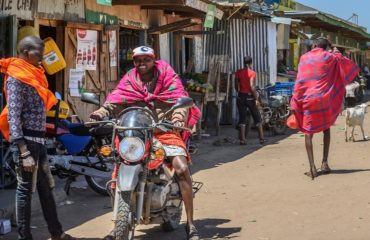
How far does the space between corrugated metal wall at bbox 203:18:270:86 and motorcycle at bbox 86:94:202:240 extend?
1161 centimetres

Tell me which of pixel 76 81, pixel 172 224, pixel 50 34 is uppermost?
pixel 50 34

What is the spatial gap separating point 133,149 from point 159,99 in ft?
2.78

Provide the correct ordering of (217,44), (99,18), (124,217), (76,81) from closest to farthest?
(124,217)
(76,81)
(99,18)
(217,44)

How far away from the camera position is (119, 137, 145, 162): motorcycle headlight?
5203mm

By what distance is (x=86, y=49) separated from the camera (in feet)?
36.7

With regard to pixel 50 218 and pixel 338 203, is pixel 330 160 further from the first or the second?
pixel 50 218

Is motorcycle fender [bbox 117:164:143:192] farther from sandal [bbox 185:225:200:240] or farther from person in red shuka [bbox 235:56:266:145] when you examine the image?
person in red shuka [bbox 235:56:266:145]

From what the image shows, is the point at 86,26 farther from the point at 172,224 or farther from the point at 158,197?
the point at 158,197

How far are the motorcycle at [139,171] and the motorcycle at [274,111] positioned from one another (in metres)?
10.4

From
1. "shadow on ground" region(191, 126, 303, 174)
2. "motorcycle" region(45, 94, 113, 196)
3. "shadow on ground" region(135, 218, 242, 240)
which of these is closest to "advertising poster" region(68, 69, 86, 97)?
"motorcycle" region(45, 94, 113, 196)

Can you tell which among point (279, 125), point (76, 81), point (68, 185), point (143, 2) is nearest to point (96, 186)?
point (68, 185)

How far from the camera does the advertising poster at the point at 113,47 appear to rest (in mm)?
12087

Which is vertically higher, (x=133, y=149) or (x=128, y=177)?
(x=133, y=149)

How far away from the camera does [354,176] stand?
9.30 metres
